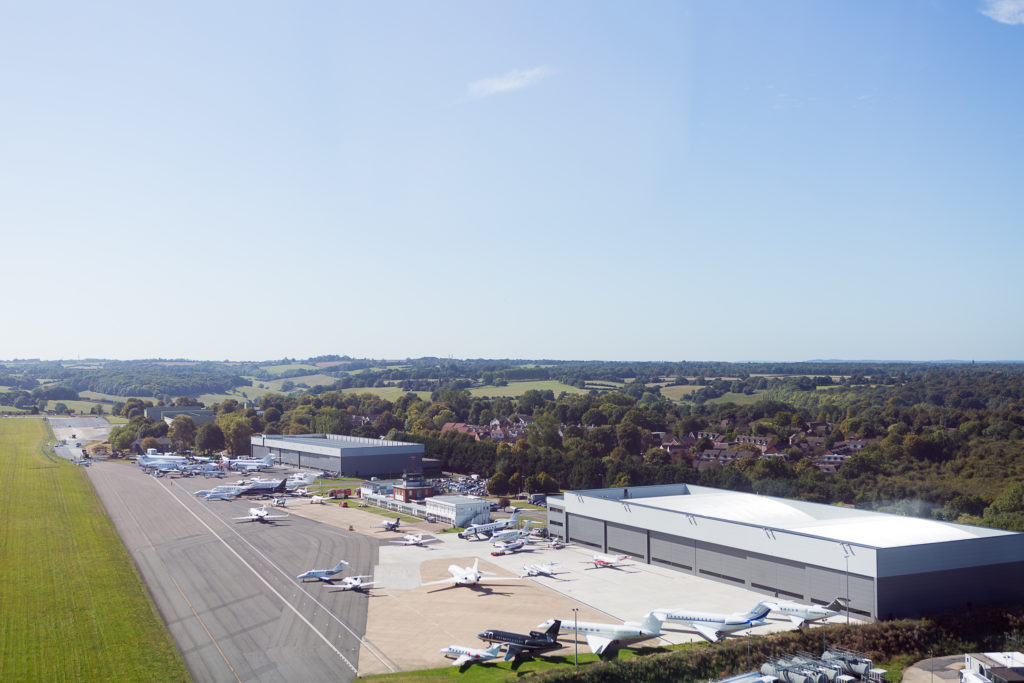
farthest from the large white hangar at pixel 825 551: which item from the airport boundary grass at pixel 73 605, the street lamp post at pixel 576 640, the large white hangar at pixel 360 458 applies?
the large white hangar at pixel 360 458

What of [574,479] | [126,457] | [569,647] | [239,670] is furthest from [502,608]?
[126,457]

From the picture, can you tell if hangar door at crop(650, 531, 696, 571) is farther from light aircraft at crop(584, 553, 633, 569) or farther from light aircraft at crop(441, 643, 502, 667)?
light aircraft at crop(441, 643, 502, 667)

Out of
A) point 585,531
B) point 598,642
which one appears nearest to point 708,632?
point 598,642

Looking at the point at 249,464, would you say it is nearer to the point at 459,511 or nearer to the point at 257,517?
the point at 257,517

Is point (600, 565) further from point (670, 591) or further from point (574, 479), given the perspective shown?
point (574, 479)

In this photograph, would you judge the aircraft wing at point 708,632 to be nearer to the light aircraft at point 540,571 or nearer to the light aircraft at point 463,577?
the light aircraft at point 540,571

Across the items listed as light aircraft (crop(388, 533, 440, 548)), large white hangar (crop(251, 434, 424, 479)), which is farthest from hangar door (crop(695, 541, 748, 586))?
large white hangar (crop(251, 434, 424, 479))
